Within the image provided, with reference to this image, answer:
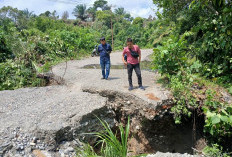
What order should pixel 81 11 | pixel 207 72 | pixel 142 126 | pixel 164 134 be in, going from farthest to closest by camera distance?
1. pixel 81 11
2. pixel 207 72
3. pixel 164 134
4. pixel 142 126

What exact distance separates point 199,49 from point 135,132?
3312mm

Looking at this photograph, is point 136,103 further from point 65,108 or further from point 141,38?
point 141,38

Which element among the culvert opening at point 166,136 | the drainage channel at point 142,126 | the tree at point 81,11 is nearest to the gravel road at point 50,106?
the drainage channel at point 142,126

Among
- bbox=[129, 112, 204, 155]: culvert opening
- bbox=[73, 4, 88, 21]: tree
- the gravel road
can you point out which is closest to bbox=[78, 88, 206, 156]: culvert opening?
bbox=[129, 112, 204, 155]: culvert opening

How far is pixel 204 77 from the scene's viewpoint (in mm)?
5871

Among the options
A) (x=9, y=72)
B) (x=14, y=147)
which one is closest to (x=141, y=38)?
(x=9, y=72)

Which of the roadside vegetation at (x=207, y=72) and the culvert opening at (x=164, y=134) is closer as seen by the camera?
the roadside vegetation at (x=207, y=72)

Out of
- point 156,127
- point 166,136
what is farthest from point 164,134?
point 156,127

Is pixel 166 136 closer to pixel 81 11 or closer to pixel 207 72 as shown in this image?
pixel 207 72

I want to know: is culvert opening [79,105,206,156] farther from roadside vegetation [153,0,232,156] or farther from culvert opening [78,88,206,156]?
roadside vegetation [153,0,232,156]

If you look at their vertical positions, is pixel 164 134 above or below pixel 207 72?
below

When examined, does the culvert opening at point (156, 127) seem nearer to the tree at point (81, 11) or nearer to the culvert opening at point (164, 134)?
the culvert opening at point (164, 134)

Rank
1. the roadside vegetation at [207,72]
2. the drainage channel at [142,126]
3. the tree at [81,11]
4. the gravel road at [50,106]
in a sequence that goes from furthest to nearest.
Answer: the tree at [81,11]
the drainage channel at [142,126]
the roadside vegetation at [207,72]
the gravel road at [50,106]

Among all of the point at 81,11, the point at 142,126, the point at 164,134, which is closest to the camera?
the point at 142,126
